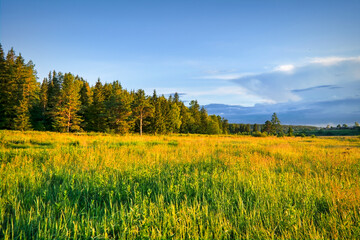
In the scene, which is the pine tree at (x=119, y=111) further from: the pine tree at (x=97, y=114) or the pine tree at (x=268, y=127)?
the pine tree at (x=268, y=127)

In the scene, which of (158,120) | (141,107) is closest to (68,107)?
(141,107)

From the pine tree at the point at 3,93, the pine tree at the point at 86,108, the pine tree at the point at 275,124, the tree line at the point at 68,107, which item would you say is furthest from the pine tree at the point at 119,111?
the pine tree at the point at 275,124

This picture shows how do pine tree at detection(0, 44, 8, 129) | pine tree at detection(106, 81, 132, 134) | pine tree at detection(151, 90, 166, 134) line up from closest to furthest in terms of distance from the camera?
1. pine tree at detection(0, 44, 8, 129)
2. pine tree at detection(106, 81, 132, 134)
3. pine tree at detection(151, 90, 166, 134)

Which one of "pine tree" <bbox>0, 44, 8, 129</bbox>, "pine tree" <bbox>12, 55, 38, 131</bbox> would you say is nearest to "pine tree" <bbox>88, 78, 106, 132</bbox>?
"pine tree" <bbox>12, 55, 38, 131</bbox>

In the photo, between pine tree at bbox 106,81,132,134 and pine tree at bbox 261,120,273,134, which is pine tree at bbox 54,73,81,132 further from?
pine tree at bbox 261,120,273,134

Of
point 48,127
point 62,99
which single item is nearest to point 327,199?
point 62,99

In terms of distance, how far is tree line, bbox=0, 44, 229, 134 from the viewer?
41.5 m

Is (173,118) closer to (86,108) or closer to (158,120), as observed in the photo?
(158,120)

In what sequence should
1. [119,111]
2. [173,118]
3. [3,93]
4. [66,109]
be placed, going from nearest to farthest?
[3,93]
[66,109]
[119,111]
[173,118]

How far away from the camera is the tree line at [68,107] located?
136 ft

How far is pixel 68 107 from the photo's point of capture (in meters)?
46.8

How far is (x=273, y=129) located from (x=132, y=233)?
86.2m

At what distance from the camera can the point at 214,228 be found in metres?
2.89

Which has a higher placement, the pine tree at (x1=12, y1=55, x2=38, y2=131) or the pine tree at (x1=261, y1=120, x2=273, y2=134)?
the pine tree at (x1=12, y1=55, x2=38, y2=131)
